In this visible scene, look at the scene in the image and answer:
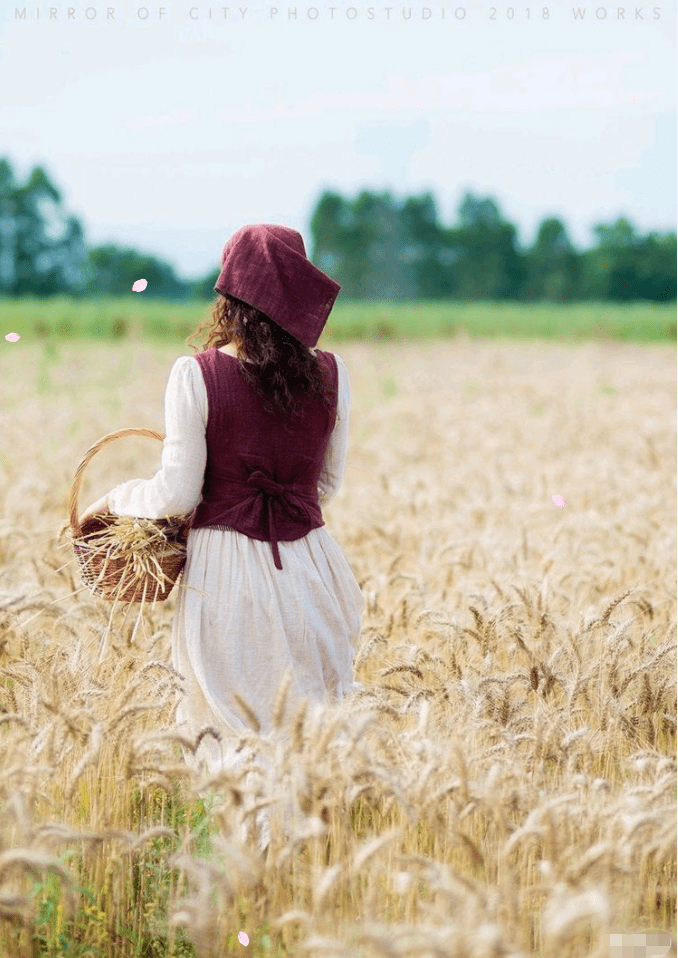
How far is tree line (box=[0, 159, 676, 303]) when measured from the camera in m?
63.6

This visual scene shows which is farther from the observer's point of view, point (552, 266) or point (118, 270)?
point (552, 266)

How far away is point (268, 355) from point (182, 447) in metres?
0.38

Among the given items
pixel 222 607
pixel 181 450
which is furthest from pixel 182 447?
pixel 222 607

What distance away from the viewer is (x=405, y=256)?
244ft

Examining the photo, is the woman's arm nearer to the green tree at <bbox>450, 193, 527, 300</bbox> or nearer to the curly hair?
the curly hair

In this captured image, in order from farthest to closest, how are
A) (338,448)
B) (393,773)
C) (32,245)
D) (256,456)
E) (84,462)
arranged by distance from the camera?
(32,245) → (338,448) → (84,462) → (256,456) → (393,773)

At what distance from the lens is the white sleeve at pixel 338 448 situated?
3545 mm

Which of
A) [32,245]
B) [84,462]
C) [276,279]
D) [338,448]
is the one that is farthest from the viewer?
[32,245]

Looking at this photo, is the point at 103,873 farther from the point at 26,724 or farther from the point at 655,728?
the point at 655,728

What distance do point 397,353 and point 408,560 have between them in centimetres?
1806

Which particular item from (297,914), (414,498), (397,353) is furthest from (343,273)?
(297,914)

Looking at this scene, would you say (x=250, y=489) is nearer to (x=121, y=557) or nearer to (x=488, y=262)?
(x=121, y=557)

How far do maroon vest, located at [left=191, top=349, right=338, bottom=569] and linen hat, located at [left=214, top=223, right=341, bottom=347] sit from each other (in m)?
0.20

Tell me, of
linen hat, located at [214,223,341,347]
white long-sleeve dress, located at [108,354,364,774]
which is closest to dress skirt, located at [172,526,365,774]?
white long-sleeve dress, located at [108,354,364,774]
